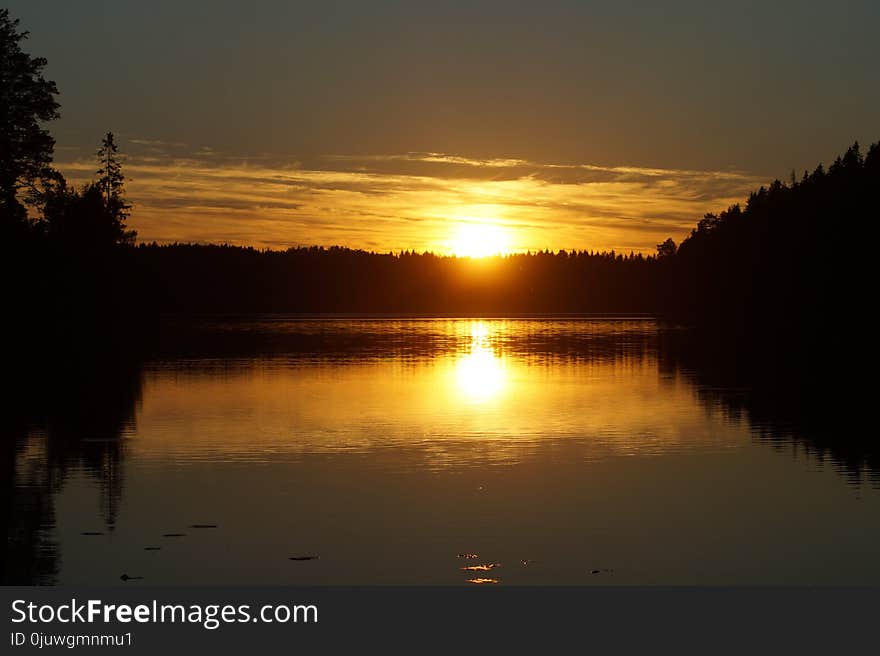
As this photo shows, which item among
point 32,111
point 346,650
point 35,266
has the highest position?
point 32,111

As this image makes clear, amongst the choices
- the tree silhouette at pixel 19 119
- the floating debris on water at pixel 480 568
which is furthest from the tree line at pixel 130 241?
the floating debris on water at pixel 480 568

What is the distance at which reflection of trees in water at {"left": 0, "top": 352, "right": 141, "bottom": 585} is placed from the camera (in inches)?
596

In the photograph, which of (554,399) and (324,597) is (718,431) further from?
(324,597)

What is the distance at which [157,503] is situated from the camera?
60.4 feet

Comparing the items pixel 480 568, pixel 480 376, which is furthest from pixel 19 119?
pixel 480 568

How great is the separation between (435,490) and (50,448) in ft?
31.6

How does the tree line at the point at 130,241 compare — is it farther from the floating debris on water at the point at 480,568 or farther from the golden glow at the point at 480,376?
the floating debris on water at the point at 480,568

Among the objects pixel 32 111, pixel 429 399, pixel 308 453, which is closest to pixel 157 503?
pixel 308 453

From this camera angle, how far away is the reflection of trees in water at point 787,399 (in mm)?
23938

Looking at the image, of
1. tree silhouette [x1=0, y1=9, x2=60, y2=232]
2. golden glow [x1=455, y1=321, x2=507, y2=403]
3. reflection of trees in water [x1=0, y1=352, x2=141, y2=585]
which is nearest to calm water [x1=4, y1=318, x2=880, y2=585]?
reflection of trees in water [x1=0, y1=352, x2=141, y2=585]

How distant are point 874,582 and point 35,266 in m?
73.9

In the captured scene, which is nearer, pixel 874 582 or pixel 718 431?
pixel 874 582

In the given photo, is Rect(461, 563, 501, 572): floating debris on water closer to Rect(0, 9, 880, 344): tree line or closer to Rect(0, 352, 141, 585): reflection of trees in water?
Rect(0, 352, 141, 585): reflection of trees in water

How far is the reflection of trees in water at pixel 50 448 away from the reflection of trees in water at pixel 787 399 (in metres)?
13.8
